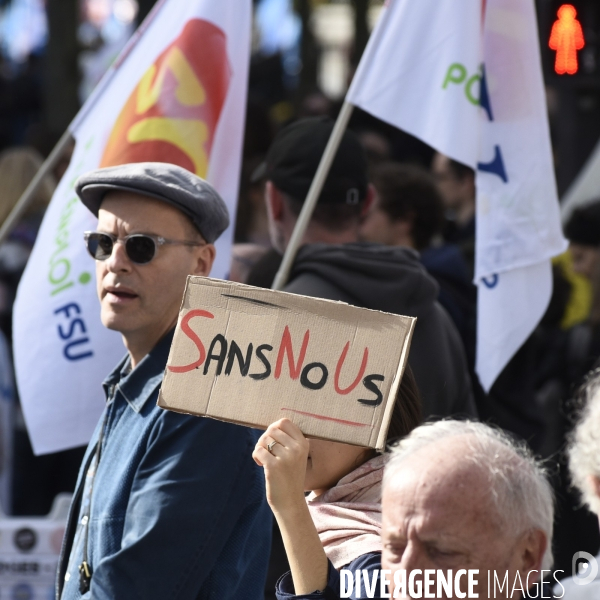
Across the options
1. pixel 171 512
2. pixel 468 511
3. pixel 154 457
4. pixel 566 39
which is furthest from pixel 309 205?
pixel 566 39

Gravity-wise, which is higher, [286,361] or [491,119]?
[491,119]

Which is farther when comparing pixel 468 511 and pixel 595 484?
pixel 595 484

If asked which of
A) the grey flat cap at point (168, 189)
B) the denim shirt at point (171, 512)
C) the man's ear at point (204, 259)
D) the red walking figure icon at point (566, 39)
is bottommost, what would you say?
the denim shirt at point (171, 512)

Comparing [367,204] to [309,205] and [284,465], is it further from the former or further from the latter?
[284,465]

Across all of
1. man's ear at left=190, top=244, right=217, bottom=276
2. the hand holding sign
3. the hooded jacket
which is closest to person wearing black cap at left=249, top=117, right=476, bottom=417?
the hooded jacket

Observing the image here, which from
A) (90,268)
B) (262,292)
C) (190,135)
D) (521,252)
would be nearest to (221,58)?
(190,135)

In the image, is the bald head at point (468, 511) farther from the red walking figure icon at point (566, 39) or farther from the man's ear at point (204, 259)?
the red walking figure icon at point (566, 39)

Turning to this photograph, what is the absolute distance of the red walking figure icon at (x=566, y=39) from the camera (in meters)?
8.24

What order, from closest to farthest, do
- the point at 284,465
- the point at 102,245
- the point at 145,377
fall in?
the point at 284,465 < the point at 145,377 < the point at 102,245

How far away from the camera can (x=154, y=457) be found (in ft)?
8.19

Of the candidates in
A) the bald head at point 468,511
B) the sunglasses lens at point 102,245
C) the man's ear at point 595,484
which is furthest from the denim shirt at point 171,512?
the man's ear at point 595,484

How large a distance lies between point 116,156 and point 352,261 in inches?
39.6

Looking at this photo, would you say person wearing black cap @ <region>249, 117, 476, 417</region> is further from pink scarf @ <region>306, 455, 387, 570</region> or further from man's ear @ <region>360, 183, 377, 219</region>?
pink scarf @ <region>306, 455, 387, 570</region>

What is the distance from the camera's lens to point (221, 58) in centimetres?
413
